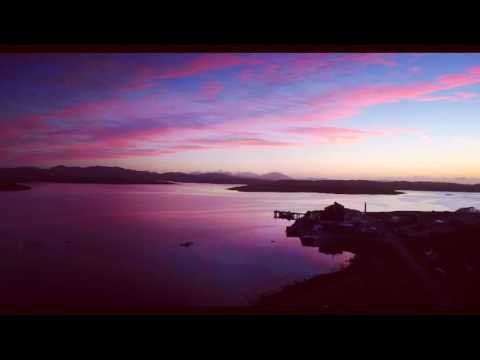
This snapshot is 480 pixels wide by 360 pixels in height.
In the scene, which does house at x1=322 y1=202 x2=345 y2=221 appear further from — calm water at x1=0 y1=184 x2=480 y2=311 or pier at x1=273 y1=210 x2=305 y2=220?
pier at x1=273 y1=210 x2=305 y2=220

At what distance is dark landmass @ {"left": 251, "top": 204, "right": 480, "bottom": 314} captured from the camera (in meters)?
4.29

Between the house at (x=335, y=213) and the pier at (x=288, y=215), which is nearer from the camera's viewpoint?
the house at (x=335, y=213)

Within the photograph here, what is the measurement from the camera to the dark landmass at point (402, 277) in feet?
14.1

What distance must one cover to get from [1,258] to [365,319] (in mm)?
10936

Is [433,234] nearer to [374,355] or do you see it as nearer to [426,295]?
[426,295]

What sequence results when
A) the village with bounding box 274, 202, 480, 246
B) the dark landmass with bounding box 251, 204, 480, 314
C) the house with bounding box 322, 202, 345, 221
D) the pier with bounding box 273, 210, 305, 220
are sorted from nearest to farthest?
1. the dark landmass with bounding box 251, 204, 480, 314
2. the village with bounding box 274, 202, 480, 246
3. the house with bounding box 322, 202, 345, 221
4. the pier with bounding box 273, 210, 305, 220

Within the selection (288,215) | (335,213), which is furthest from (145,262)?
(288,215)

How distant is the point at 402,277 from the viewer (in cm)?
512

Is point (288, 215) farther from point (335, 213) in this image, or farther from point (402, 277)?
point (402, 277)

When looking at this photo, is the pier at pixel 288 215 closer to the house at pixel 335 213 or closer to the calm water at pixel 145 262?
the calm water at pixel 145 262

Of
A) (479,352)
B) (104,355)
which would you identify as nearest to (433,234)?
(479,352)

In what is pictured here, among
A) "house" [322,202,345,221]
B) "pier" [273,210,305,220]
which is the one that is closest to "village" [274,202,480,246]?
"house" [322,202,345,221]

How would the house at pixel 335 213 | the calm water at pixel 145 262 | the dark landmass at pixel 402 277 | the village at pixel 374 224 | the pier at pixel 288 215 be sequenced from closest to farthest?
1. the dark landmass at pixel 402 277
2. the calm water at pixel 145 262
3. the village at pixel 374 224
4. the house at pixel 335 213
5. the pier at pixel 288 215

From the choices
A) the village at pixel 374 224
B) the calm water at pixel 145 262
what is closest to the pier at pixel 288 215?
the calm water at pixel 145 262
